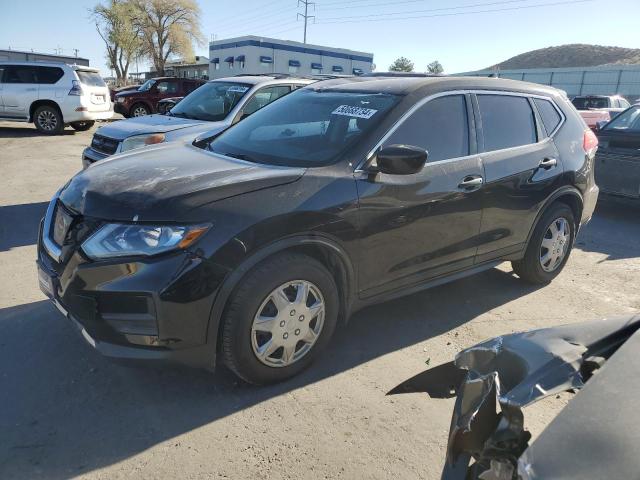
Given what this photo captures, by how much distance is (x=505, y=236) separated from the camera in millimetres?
4172

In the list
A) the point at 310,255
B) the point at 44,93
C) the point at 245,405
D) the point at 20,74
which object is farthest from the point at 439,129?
the point at 20,74

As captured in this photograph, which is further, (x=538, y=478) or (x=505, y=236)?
(x=505, y=236)

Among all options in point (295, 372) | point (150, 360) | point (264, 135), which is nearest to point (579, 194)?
point (264, 135)

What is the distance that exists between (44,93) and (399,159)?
14.2 metres

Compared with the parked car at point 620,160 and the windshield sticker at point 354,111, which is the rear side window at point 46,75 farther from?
the parked car at point 620,160

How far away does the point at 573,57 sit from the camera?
302 feet

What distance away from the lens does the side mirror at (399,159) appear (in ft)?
10.1

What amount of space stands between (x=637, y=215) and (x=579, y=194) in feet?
13.8

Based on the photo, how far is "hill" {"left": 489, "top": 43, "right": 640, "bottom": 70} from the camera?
87375mm

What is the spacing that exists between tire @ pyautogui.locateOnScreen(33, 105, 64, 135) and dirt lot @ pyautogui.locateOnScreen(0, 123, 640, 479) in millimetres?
11737

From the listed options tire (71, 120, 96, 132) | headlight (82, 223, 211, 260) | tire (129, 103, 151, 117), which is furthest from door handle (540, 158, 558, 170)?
tire (129, 103, 151, 117)

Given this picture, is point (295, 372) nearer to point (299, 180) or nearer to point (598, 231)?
point (299, 180)

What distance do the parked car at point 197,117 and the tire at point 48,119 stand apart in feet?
27.9

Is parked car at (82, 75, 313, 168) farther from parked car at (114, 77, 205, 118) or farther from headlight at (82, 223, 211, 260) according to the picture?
parked car at (114, 77, 205, 118)
